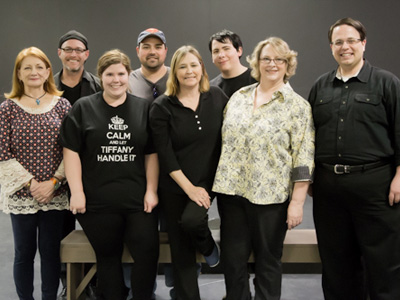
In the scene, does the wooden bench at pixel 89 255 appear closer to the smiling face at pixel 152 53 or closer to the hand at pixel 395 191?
the hand at pixel 395 191

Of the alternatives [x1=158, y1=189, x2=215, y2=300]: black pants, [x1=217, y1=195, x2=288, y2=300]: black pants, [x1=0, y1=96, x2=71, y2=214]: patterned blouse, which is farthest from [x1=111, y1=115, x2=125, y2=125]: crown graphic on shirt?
[x1=217, y1=195, x2=288, y2=300]: black pants

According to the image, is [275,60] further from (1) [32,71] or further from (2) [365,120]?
(1) [32,71]

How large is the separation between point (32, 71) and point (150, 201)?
101cm

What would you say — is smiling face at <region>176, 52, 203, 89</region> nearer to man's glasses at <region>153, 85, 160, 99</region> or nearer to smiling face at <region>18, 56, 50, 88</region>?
man's glasses at <region>153, 85, 160, 99</region>

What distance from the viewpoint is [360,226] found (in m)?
2.13

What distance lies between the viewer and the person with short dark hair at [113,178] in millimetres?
2275

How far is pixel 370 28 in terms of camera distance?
606 cm

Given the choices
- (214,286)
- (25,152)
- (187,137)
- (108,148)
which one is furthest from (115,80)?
(214,286)

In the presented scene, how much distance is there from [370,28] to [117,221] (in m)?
5.27

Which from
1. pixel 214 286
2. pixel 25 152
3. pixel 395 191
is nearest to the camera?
pixel 395 191

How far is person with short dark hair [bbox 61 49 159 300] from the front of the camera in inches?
89.6

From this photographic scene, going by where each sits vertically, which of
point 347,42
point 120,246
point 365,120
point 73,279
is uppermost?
point 347,42

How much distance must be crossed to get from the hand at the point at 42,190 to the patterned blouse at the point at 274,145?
98 cm

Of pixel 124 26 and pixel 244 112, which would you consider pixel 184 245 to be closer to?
pixel 244 112
